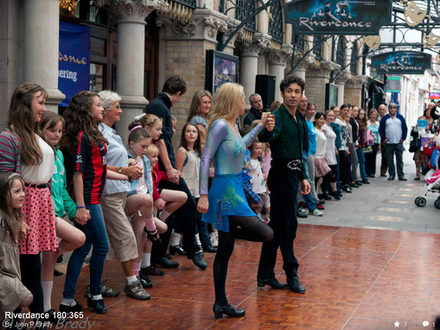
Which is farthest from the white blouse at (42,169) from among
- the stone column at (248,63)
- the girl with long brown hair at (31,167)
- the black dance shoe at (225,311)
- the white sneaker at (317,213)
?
the stone column at (248,63)

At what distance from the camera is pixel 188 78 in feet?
43.4

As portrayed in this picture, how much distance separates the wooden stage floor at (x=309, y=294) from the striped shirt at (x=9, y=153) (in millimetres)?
1396

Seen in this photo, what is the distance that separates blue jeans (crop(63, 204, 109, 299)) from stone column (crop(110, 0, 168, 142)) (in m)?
5.72

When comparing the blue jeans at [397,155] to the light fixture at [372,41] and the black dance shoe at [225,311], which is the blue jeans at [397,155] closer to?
the light fixture at [372,41]

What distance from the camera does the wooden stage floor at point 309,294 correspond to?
557 cm

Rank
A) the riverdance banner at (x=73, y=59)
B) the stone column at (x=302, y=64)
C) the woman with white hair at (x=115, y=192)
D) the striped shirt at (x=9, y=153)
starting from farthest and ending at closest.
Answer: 1. the stone column at (x=302, y=64)
2. the riverdance banner at (x=73, y=59)
3. the woman with white hair at (x=115, y=192)
4. the striped shirt at (x=9, y=153)

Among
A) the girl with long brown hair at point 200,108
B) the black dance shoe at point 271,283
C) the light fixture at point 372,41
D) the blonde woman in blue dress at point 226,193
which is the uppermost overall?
the light fixture at point 372,41

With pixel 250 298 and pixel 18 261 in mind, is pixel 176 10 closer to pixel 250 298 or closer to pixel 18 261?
pixel 250 298

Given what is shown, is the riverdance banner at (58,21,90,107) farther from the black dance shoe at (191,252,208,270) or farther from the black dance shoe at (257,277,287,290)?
the black dance shoe at (257,277,287,290)

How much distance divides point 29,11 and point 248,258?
3910 millimetres

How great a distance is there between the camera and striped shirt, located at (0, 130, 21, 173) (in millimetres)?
4758

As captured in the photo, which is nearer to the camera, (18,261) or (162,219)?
(18,261)

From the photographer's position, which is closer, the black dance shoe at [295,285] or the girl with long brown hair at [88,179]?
the girl with long brown hair at [88,179]

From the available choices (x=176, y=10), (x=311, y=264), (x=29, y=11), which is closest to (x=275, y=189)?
(x=311, y=264)
